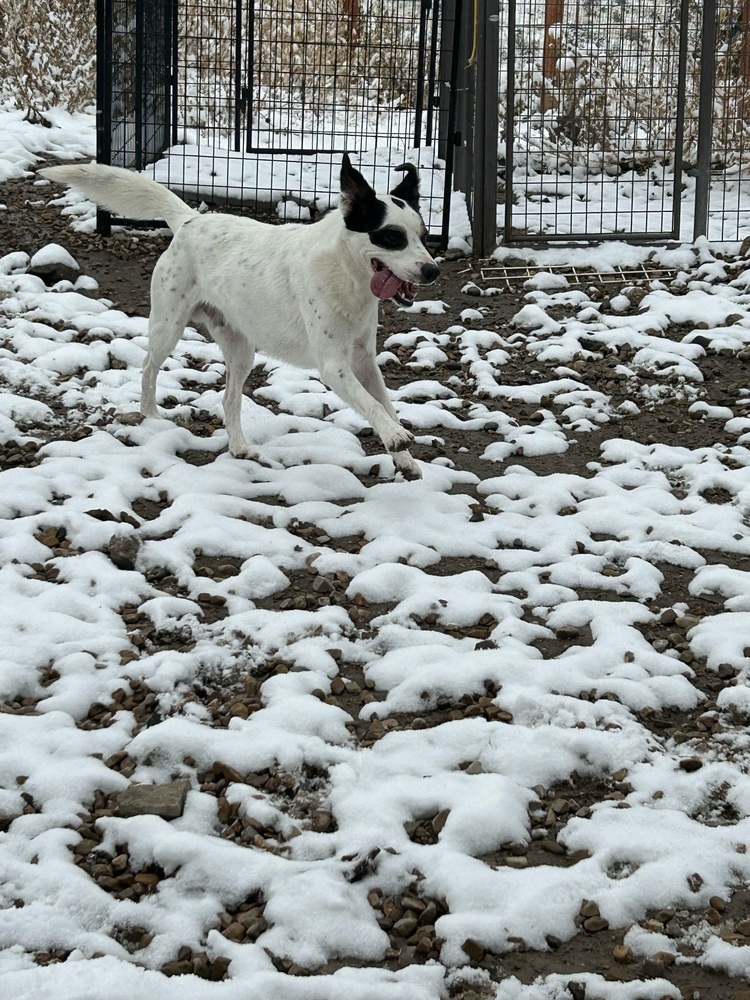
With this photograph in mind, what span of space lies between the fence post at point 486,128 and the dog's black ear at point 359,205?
3615 millimetres

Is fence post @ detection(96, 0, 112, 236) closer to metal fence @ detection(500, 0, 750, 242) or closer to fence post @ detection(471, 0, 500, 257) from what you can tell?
fence post @ detection(471, 0, 500, 257)

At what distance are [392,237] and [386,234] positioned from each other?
1.1 inches

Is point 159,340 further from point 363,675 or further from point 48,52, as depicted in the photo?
point 48,52

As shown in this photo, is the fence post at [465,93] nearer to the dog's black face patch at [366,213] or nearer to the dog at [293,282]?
the dog at [293,282]

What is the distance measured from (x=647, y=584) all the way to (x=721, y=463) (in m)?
1.23

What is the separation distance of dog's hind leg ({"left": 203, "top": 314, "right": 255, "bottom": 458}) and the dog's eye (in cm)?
99

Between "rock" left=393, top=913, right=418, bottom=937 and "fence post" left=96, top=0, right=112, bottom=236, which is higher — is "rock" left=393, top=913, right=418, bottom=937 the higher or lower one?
the lower one

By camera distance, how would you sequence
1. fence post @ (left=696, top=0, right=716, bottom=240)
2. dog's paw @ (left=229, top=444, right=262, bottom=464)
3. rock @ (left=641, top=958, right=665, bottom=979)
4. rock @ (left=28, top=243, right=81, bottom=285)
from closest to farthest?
rock @ (left=641, top=958, right=665, bottom=979) < dog's paw @ (left=229, top=444, right=262, bottom=464) < rock @ (left=28, top=243, right=81, bottom=285) < fence post @ (left=696, top=0, right=716, bottom=240)

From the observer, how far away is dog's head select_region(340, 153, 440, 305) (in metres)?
4.32

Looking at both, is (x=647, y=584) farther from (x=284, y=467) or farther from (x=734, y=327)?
(x=734, y=327)

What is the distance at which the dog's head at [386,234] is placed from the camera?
4.32 m

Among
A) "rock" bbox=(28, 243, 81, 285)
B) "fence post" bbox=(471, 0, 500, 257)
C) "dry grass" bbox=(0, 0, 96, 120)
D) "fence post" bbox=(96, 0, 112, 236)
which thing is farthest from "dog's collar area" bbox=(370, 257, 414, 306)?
"dry grass" bbox=(0, 0, 96, 120)

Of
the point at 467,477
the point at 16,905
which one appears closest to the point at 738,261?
the point at 467,477

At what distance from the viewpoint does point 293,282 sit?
466cm
